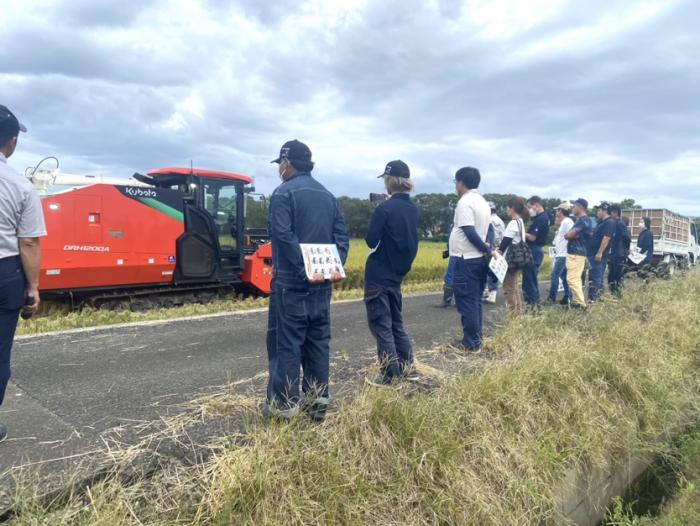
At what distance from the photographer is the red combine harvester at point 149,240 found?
26.5 ft

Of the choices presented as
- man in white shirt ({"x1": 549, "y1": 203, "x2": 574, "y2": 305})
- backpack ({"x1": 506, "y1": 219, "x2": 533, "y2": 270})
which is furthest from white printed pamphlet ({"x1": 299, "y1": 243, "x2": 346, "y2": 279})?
man in white shirt ({"x1": 549, "y1": 203, "x2": 574, "y2": 305})

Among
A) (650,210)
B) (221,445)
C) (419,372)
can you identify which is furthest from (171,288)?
(650,210)

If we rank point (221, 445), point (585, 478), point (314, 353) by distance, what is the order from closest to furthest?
1. point (221, 445)
2. point (314, 353)
3. point (585, 478)

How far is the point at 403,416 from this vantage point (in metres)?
3.09

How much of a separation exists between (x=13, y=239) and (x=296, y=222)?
1.61 meters

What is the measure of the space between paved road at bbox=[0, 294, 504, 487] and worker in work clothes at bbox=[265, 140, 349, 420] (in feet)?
3.22

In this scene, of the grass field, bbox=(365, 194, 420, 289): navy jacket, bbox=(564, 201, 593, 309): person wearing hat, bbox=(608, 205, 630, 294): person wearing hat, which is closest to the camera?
bbox=(365, 194, 420, 289): navy jacket

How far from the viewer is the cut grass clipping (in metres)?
2.38

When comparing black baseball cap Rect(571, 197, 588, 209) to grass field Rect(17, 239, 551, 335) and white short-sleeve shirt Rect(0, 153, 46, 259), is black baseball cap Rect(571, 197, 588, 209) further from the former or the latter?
white short-sleeve shirt Rect(0, 153, 46, 259)

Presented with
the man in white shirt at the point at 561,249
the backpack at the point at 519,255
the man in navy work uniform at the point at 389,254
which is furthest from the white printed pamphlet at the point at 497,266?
the man in white shirt at the point at 561,249

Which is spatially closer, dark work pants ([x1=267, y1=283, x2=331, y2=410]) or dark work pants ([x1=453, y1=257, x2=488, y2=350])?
dark work pants ([x1=267, y1=283, x2=331, y2=410])

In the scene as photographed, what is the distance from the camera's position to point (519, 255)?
22.0ft

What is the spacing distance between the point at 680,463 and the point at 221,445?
4011 mm

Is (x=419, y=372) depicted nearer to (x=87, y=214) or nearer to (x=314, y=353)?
(x=314, y=353)
